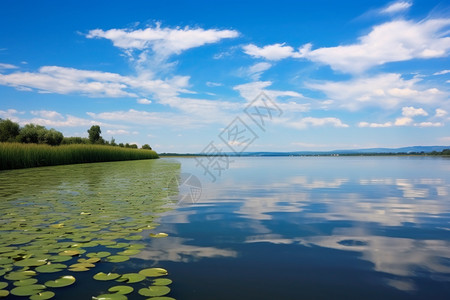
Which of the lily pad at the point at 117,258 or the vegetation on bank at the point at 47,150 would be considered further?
the vegetation on bank at the point at 47,150

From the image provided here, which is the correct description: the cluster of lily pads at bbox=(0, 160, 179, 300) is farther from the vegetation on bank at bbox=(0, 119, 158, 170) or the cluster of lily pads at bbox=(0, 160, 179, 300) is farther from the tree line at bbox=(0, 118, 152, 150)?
the tree line at bbox=(0, 118, 152, 150)

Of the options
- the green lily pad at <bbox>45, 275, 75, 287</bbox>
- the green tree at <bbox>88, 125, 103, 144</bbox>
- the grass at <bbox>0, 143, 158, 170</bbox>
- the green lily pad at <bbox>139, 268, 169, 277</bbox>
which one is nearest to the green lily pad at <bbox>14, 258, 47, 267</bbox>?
the green lily pad at <bbox>45, 275, 75, 287</bbox>

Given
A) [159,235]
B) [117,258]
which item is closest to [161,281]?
[117,258]

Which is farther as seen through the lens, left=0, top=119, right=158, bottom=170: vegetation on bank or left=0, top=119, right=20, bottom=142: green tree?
left=0, top=119, right=20, bottom=142: green tree

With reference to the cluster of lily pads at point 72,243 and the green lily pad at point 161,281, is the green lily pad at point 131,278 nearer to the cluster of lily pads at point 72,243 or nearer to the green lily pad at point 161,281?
the cluster of lily pads at point 72,243

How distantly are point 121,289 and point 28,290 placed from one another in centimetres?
69

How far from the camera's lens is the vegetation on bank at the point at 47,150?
18.9m

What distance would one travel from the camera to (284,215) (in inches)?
217

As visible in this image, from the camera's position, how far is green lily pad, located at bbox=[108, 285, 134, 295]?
7.50 ft

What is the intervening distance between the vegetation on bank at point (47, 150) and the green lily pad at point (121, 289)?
1896 centimetres

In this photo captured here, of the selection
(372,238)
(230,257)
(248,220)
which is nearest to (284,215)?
(248,220)

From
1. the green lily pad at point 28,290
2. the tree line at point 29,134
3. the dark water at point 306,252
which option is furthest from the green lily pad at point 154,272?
the tree line at point 29,134

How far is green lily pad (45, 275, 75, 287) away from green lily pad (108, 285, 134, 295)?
0.40 m

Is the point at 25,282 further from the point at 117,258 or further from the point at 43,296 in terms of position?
the point at 117,258
